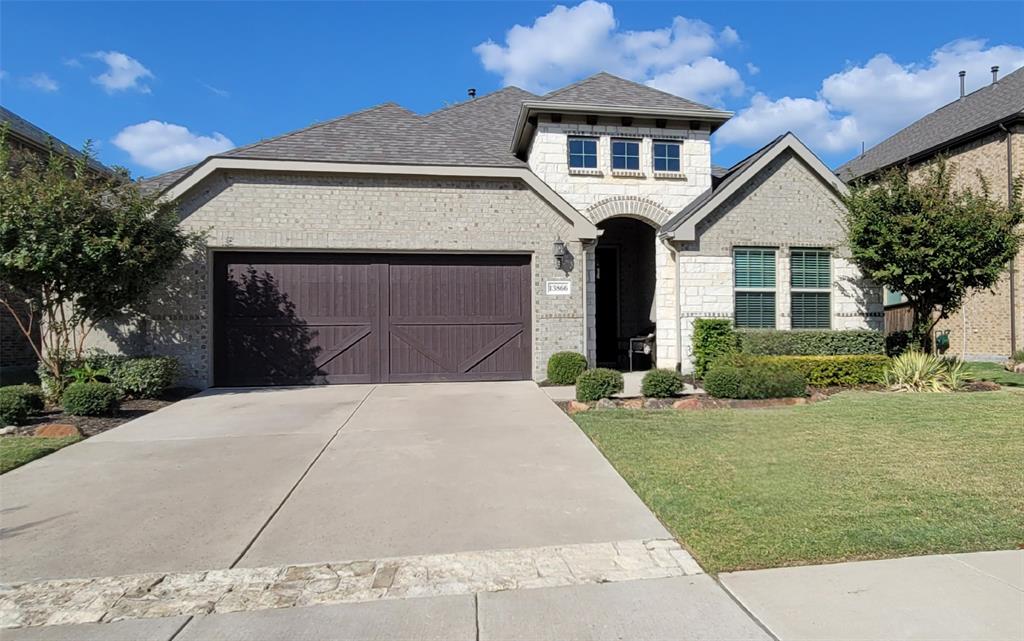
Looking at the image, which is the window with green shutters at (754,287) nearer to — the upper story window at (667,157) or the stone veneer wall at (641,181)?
the stone veneer wall at (641,181)

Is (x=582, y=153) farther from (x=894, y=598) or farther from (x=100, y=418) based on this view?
(x=894, y=598)

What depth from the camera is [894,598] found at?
3.07m

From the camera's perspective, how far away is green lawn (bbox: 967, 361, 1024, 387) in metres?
11.8

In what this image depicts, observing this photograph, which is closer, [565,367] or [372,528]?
[372,528]

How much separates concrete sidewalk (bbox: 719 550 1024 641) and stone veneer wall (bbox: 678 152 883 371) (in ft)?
32.3

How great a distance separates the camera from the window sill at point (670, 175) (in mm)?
14461

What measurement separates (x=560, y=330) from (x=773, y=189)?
630cm

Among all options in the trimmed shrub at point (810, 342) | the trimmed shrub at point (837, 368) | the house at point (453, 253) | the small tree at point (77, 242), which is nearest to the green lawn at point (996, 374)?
the trimmed shrub at point (810, 342)

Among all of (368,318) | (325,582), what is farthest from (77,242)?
(325,582)

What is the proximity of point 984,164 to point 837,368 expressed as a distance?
487 inches

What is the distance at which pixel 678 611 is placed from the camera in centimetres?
304

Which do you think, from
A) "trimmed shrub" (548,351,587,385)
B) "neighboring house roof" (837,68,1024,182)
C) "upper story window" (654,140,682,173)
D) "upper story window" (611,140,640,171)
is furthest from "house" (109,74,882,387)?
"neighboring house roof" (837,68,1024,182)

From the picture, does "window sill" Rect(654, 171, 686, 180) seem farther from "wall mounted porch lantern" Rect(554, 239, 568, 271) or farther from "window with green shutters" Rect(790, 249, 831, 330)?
"wall mounted porch lantern" Rect(554, 239, 568, 271)

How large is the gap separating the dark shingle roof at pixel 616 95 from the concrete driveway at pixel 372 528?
949 cm
